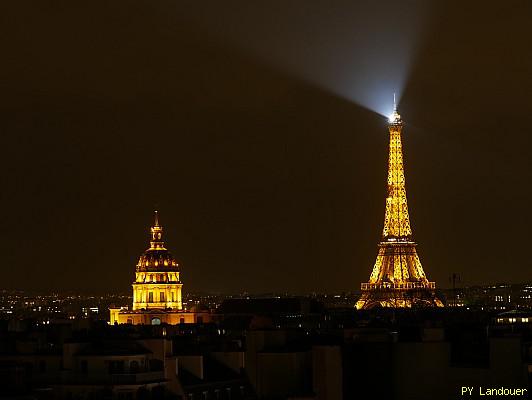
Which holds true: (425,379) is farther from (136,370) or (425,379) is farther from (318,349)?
(136,370)

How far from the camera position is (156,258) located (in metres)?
194

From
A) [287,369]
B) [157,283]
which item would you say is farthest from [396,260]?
[287,369]

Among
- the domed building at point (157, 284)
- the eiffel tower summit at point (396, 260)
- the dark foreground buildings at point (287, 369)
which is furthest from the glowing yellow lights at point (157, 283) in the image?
the dark foreground buildings at point (287, 369)

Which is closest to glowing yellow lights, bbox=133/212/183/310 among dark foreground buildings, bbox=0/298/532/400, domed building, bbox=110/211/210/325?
domed building, bbox=110/211/210/325

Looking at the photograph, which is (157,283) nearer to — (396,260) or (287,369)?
(396,260)

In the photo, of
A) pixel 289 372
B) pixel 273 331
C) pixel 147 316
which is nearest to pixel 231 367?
pixel 273 331

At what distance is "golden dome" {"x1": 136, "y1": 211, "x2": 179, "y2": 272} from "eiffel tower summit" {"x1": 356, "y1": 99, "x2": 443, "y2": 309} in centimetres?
1712

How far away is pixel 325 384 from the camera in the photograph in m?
47.4

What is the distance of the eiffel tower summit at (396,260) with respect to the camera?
188000 millimetres

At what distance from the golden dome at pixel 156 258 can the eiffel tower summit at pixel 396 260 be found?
17.1 meters

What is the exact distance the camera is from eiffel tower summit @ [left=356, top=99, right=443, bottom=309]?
188 metres

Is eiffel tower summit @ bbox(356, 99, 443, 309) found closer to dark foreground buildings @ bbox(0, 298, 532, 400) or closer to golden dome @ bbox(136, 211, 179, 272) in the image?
golden dome @ bbox(136, 211, 179, 272)

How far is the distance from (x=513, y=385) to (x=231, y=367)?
1114 cm

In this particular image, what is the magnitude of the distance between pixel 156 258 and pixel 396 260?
2073 cm
